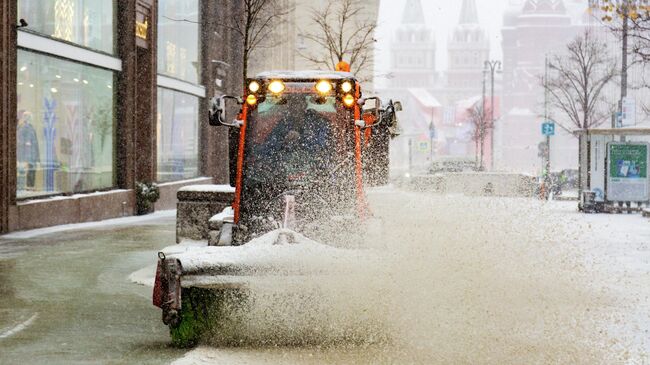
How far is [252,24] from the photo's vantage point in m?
42.0

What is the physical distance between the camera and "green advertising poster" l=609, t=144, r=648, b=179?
103 ft

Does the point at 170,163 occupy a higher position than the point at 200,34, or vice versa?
the point at 200,34

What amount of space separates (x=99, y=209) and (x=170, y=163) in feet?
26.1

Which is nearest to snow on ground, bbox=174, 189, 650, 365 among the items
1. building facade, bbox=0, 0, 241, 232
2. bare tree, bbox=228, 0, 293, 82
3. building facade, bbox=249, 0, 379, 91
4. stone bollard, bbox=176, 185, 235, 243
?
bare tree, bbox=228, 0, 293, 82

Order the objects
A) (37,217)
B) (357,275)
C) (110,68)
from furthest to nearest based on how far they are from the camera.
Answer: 1. (110,68)
2. (37,217)
3. (357,275)

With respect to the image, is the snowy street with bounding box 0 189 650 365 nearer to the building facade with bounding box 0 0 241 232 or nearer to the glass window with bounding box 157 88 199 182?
the building facade with bounding box 0 0 241 232

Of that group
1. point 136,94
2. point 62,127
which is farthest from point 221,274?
point 136,94

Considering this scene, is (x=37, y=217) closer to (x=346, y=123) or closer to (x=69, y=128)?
(x=69, y=128)

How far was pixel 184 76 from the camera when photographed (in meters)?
34.7

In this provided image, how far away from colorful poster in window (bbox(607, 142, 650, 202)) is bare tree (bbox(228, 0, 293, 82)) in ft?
36.3

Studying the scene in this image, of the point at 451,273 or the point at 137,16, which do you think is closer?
the point at 451,273

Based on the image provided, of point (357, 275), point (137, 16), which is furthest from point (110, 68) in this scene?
point (357, 275)

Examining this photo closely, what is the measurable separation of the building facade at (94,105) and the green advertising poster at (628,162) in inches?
539

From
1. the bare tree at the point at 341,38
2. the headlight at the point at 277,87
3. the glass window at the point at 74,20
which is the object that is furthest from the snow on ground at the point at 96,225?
the headlight at the point at 277,87
